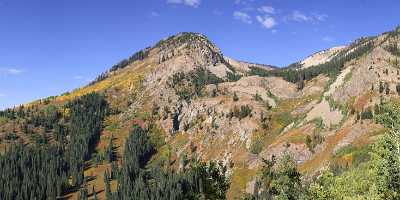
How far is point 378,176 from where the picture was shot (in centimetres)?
4881

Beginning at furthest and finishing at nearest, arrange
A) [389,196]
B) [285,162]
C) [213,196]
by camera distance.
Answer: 1. [285,162]
2. [213,196]
3. [389,196]

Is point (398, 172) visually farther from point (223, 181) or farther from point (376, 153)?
point (223, 181)

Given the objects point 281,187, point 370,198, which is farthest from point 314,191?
point 370,198

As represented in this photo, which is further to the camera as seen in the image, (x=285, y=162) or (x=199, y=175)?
(x=285, y=162)

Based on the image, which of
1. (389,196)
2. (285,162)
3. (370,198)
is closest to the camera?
(370,198)

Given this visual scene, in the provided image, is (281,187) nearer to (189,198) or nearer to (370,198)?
(189,198)

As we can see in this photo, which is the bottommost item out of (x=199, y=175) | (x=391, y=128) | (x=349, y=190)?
(x=349, y=190)

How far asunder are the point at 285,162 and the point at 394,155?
64.0 ft

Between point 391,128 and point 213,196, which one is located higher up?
point 391,128

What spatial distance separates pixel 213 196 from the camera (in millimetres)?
55406

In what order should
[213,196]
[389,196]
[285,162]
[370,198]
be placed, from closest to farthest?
[370,198]
[389,196]
[213,196]
[285,162]

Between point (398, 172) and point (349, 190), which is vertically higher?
point (398, 172)

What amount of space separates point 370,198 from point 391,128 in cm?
745

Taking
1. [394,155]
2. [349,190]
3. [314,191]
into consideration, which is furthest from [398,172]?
[349,190]
